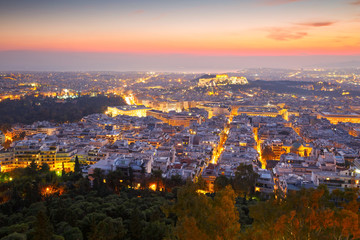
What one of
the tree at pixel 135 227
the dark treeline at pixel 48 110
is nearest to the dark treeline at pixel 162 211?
the tree at pixel 135 227

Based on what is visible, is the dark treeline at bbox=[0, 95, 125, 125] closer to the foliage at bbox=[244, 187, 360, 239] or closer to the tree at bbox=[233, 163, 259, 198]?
the tree at bbox=[233, 163, 259, 198]

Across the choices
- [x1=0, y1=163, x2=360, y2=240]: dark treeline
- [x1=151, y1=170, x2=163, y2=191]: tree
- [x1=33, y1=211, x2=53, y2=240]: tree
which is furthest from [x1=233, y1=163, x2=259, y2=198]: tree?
[x1=33, y1=211, x2=53, y2=240]: tree

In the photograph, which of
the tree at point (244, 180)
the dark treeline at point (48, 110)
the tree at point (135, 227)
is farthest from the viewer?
the dark treeline at point (48, 110)

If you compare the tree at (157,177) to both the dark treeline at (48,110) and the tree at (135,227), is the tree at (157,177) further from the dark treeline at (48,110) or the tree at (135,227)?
the dark treeline at (48,110)

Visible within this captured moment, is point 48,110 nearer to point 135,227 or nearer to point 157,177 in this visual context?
point 157,177

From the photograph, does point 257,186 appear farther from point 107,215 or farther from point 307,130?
point 307,130

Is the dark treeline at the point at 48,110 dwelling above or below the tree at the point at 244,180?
above

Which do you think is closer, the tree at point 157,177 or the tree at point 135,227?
the tree at point 135,227
